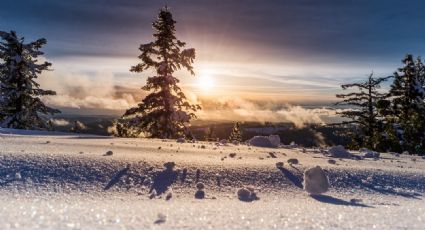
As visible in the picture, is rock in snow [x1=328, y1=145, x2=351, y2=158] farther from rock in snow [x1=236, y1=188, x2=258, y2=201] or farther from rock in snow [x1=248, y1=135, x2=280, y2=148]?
rock in snow [x1=236, y1=188, x2=258, y2=201]

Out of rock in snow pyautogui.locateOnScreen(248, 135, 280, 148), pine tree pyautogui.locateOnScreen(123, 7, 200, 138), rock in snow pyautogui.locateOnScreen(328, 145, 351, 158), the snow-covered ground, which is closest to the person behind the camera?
the snow-covered ground

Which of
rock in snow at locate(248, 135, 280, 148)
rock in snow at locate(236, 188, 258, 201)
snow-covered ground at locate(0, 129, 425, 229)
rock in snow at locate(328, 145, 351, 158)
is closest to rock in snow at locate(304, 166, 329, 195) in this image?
snow-covered ground at locate(0, 129, 425, 229)

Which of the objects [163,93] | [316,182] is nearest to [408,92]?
[163,93]

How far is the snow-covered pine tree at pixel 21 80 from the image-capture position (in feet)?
85.8

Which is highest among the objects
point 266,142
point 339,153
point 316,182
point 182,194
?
point 266,142

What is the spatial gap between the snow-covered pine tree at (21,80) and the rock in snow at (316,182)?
2469 centimetres

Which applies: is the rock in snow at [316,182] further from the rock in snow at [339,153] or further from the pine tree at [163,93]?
the pine tree at [163,93]

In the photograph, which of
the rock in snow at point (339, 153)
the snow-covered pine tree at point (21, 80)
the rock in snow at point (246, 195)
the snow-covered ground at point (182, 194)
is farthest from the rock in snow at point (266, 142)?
the snow-covered pine tree at point (21, 80)

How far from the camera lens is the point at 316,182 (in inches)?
181

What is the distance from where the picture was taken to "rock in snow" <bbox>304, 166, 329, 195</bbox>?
4.57m

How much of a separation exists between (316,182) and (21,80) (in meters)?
26.2

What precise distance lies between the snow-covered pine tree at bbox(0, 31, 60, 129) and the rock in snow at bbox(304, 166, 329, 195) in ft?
81.0

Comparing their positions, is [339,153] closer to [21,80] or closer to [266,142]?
[266,142]

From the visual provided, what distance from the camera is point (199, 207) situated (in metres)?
3.53
